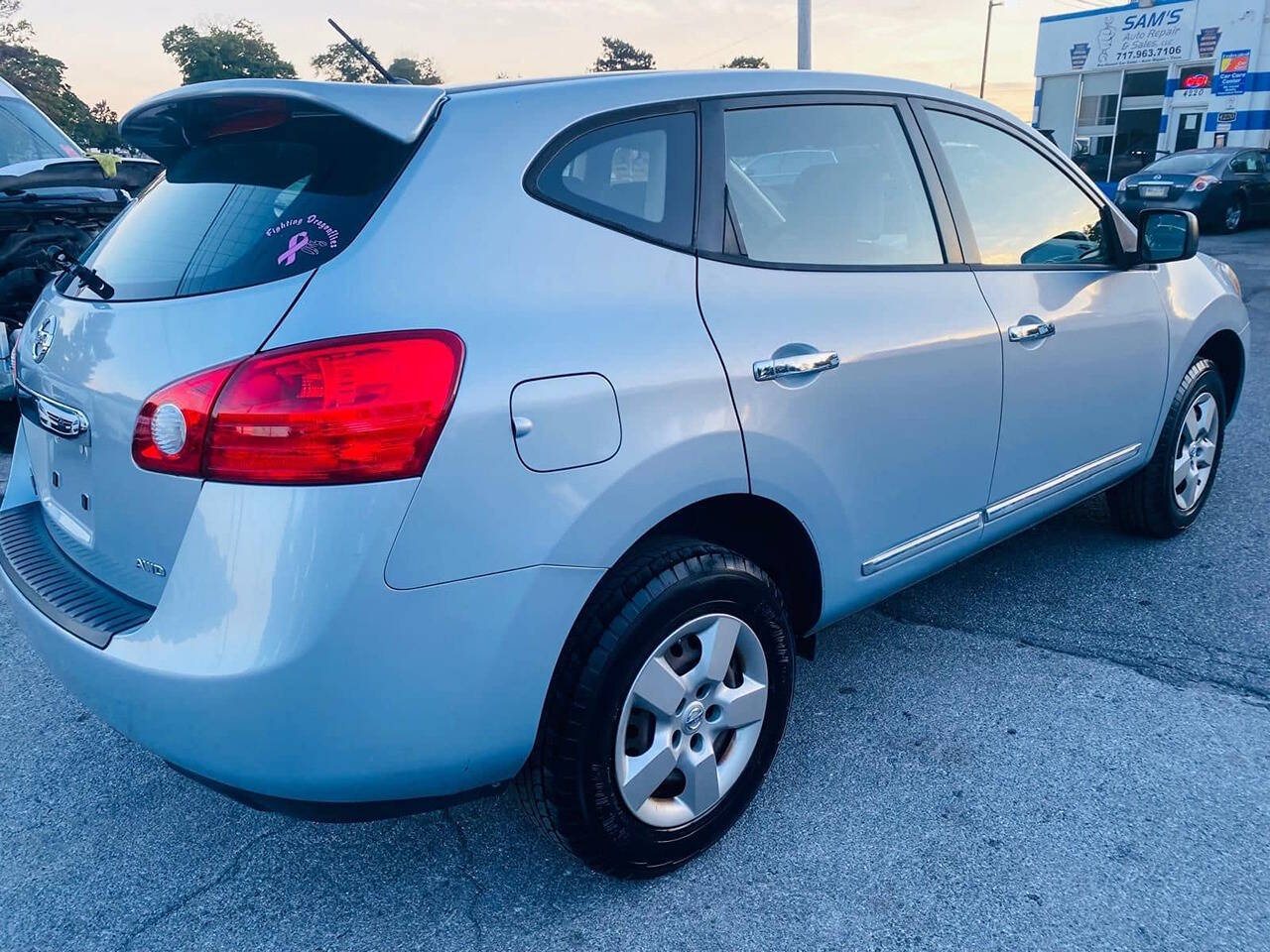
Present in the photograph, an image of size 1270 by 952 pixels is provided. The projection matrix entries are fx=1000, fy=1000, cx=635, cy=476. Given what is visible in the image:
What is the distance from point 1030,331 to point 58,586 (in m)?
2.62

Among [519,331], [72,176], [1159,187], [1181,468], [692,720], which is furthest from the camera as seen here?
[1159,187]

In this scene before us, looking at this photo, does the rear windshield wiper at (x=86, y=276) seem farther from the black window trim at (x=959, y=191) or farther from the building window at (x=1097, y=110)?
the building window at (x=1097, y=110)

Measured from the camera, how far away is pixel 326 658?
1684 millimetres

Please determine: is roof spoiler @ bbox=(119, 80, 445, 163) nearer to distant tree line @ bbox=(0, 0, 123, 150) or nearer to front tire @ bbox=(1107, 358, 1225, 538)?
front tire @ bbox=(1107, 358, 1225, 538)

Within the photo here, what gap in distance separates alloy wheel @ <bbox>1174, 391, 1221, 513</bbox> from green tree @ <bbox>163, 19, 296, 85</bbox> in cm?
6982

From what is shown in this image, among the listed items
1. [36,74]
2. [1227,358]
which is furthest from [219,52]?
[1227,358]

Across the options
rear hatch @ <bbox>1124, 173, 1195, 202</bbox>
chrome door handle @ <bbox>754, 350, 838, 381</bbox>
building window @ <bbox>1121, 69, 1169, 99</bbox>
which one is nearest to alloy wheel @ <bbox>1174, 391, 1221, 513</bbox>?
chrome door handle @ <bbox>754, 350, 838, 381</bbox>

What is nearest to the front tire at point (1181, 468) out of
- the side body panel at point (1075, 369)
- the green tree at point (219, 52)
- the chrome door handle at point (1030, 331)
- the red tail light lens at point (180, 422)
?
the side body panel at point (1075, 369)

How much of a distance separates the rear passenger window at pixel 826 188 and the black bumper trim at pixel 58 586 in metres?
1.52

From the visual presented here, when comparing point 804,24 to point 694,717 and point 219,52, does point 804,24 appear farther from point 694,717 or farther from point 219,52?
point 219,52

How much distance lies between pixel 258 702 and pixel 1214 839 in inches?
84.2

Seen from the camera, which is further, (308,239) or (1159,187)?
(1159,187)

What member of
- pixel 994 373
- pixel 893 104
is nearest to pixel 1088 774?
pixel 994 373

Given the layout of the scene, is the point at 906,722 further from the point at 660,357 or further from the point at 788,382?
the point at 660,357
